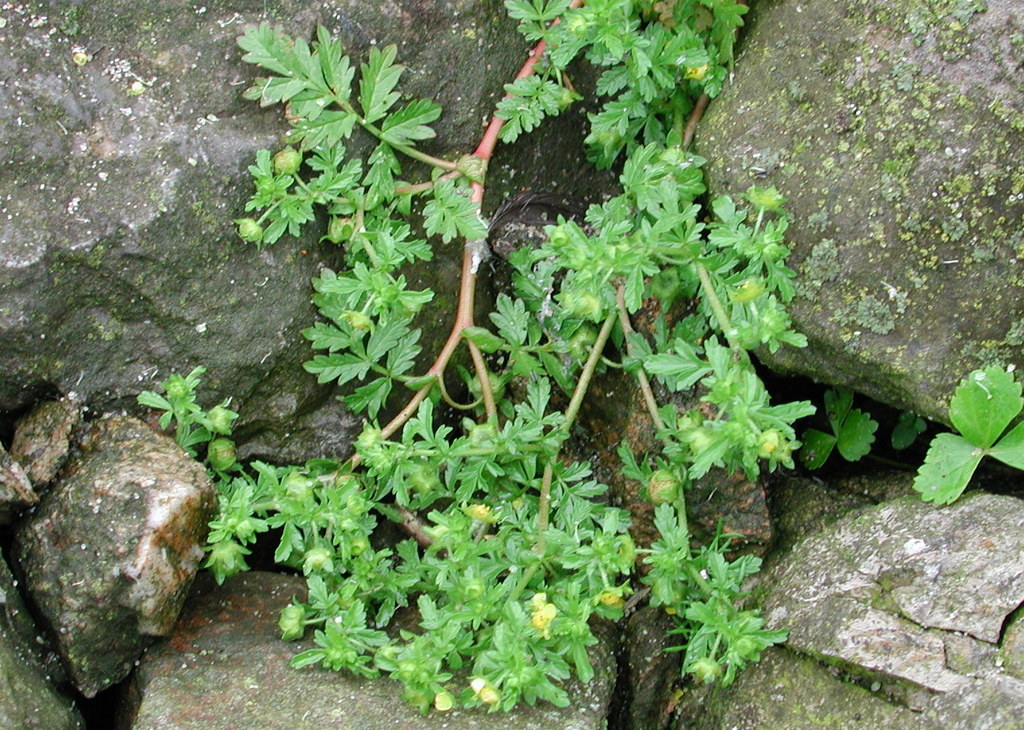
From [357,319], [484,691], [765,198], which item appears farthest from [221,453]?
[765,198]

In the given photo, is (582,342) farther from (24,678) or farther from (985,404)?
(24,678)

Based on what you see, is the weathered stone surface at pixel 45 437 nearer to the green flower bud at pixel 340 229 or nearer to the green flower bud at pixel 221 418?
the green flower bud at pixel 221 418

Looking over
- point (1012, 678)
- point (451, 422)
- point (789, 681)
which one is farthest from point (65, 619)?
point (1012, 678)

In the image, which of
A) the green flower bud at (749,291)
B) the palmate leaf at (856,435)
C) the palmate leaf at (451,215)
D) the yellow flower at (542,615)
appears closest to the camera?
the yellow flower at (542,615)

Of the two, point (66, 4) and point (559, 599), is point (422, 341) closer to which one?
point (559, 599)

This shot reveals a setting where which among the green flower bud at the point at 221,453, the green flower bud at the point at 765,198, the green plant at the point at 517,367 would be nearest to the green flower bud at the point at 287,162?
the green plant at the point at 517,367

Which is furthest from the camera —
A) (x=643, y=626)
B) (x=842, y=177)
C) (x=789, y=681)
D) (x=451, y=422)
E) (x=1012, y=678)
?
(x=451, y=422)
